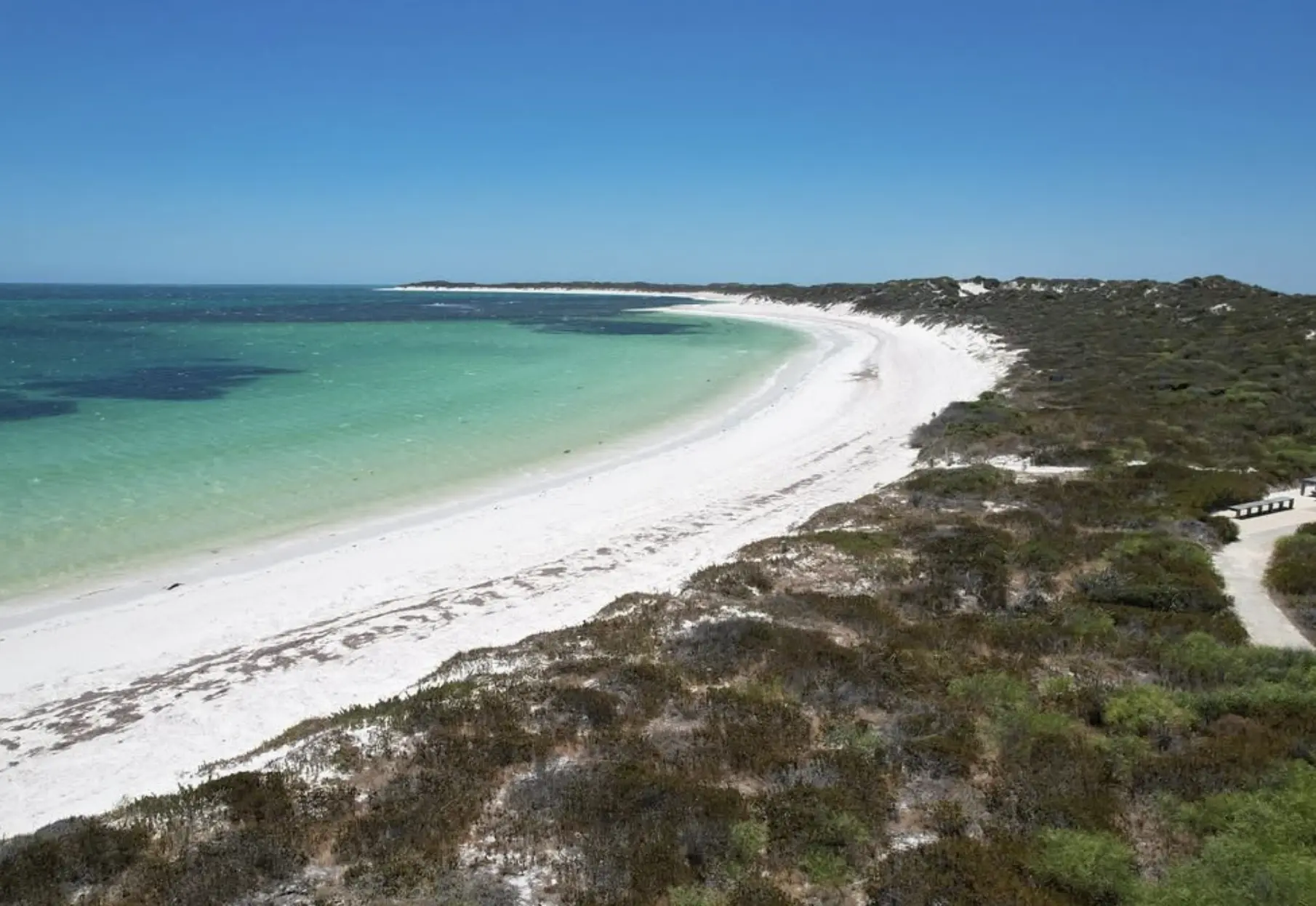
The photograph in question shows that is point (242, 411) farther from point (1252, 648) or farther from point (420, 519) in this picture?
point (1252, 648)

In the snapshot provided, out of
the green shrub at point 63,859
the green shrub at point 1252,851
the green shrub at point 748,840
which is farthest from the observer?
the green shrub at point 748,840

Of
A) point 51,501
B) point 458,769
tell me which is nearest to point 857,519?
point 458,769

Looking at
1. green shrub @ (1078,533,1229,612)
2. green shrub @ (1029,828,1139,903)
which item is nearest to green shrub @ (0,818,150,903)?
green shrub @ (1029,828,1139,903)

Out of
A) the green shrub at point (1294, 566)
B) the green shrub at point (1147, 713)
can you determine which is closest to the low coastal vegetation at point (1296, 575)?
the green shrub at point (1294, 566)

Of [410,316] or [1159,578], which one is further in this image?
[410,316]

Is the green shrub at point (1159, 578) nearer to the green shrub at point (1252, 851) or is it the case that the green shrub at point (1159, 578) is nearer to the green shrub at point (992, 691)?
the green shrub at point (992, 691)

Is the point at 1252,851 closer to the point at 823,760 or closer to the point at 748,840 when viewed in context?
the point at 823,760

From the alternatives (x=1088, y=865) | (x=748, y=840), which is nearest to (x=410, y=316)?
(x=748, y=840)
